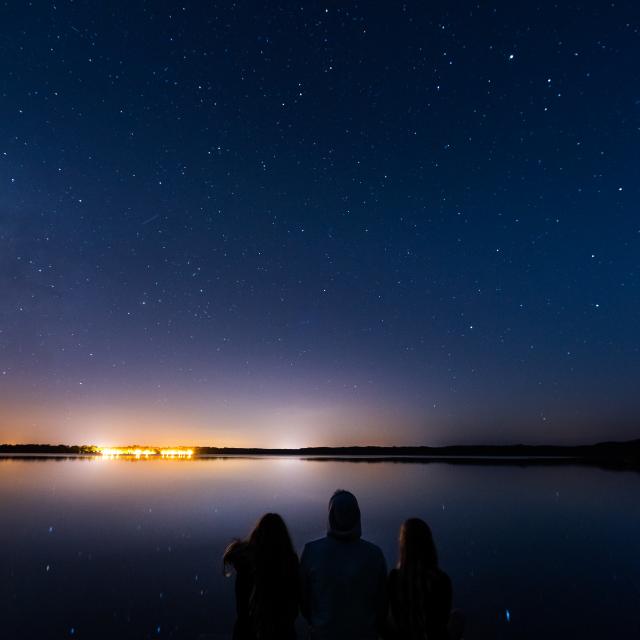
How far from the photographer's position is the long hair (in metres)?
3.63

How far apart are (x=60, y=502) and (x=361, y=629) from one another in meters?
27.0

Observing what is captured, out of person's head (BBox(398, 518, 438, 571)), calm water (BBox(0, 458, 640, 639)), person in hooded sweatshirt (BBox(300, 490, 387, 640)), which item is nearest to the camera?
person in hooded sweatshirt (BBox(300, 490, 387, 640))

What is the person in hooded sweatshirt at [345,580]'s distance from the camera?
3389mm

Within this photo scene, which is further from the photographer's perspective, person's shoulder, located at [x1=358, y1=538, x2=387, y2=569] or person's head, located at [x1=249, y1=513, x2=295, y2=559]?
person's head, located at [x1=249, y1=513, x2=295, y2=559]

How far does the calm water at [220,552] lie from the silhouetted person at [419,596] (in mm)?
5344

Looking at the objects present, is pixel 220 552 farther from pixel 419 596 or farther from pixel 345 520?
pixel 345 520

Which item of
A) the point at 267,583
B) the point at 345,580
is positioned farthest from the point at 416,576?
the point at 267,583

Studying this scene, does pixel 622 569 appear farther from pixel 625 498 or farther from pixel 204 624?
pixel 625 498

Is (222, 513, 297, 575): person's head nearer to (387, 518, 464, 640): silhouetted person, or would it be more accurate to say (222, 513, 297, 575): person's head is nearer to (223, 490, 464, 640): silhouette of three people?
(223, 490, 464, 640): silhouette of three people

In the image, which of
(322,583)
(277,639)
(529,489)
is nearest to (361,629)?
(322,583)

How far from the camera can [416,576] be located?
3666 millimetres

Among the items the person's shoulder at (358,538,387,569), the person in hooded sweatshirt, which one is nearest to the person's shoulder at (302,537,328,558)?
the person in hooded sweatshirt

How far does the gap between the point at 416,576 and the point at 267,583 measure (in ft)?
3.59

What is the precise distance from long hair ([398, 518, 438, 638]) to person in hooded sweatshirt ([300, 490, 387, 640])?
23cm
